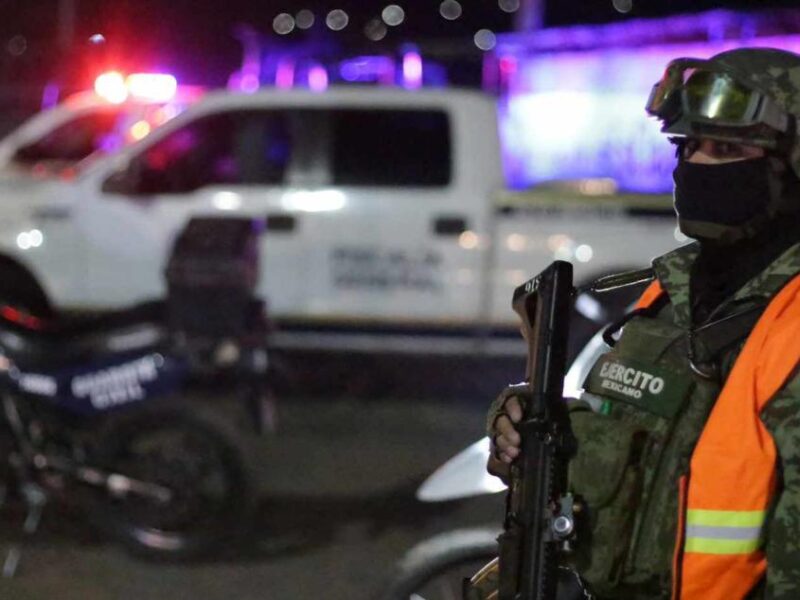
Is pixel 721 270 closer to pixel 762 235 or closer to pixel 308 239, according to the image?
pixel 762 235

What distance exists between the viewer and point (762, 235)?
191cm

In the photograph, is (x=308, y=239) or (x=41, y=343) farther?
(x=308, y=239)

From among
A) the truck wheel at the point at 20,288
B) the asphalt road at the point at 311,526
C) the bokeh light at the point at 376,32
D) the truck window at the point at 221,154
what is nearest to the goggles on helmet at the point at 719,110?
the asphalt road at the point at 311,526

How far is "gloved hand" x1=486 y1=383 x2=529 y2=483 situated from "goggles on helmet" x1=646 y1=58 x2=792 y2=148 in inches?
20.3

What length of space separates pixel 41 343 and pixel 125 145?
2.53 meters

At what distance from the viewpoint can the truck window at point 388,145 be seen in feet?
22.1

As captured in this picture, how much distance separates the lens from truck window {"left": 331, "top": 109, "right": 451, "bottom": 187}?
22.1 feet

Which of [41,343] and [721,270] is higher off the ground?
[721,270]

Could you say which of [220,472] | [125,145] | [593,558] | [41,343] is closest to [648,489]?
[593,558]

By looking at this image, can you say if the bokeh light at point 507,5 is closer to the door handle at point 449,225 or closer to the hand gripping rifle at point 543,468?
the door handle at point 449,225

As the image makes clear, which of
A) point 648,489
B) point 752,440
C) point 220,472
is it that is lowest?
point 220,472

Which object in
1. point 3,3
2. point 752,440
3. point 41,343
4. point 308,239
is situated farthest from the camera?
point 3,3

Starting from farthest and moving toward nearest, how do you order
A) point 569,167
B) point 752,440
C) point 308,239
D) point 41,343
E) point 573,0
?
point 573,0, point 569,167, point 308,239, point 41,343, point 752,440

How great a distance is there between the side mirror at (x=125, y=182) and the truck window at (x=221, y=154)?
0.12 ft
